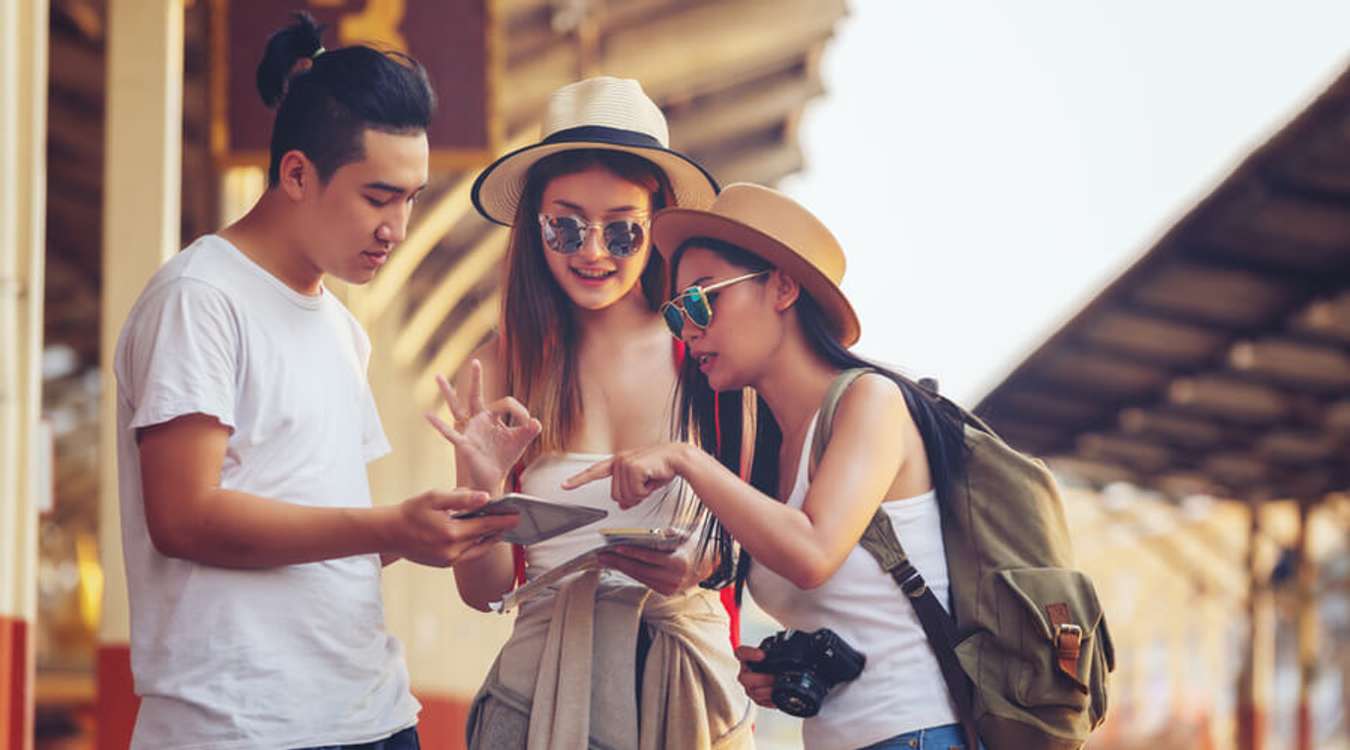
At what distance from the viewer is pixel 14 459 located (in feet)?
16.5

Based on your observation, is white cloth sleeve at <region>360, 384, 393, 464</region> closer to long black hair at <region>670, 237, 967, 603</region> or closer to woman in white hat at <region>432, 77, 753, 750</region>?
woman in white hat at <region>432, 77, 753, 750</region>

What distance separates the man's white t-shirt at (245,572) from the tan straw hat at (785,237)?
645mm

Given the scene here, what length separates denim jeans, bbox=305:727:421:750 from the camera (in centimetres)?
258

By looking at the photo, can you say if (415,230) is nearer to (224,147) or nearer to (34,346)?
(224,147)

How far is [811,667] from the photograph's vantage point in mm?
→ 2688

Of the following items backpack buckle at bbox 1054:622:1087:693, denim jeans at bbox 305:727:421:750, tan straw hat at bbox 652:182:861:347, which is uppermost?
tan straw hat at bbox 652:182:861:347

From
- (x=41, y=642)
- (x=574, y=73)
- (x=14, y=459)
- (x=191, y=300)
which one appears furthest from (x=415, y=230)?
(x=41, y=642)

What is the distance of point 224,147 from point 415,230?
3.42 metres

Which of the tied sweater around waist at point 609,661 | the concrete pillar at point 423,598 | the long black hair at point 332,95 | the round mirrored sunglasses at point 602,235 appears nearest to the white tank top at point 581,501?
the tied sweater around waist at point 609,661

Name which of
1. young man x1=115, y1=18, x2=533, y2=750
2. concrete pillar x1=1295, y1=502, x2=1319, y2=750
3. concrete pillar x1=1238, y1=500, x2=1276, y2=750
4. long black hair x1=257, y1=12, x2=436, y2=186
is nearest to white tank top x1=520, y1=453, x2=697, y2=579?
young man x1=115, y1=18, x2=533, y2=750

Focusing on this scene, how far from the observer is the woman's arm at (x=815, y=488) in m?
2.65

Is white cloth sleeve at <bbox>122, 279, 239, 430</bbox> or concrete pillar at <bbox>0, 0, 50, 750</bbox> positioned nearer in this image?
white cloth sleeve at <bbox>122, 279, 239, 430</bbox>

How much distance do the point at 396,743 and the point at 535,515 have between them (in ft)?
1.24

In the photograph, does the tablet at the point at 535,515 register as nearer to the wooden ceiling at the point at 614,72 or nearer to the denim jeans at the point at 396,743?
the denim jeans at the point at 396,743
